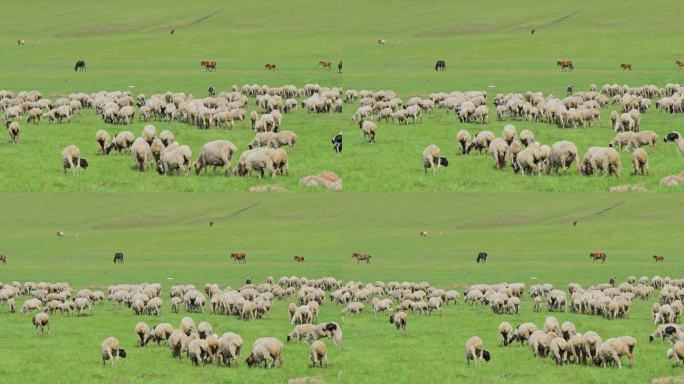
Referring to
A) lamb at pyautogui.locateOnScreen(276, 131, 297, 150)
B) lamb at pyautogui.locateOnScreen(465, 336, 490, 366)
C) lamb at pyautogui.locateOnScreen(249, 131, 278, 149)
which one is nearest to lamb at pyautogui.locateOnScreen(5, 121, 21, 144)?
lamb at pyautogui.locateOnScreen(249, 131, 278, 149)

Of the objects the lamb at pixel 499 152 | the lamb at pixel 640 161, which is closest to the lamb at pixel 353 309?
the lamb at pixel 499 152

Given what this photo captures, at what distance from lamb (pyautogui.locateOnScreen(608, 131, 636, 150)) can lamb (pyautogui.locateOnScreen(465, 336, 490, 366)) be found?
13444 mm

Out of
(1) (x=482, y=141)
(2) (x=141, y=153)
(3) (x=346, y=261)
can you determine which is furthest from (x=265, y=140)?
(3) (x=346, y=261)

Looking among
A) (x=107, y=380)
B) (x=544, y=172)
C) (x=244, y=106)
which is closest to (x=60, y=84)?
(x=244, y=106)

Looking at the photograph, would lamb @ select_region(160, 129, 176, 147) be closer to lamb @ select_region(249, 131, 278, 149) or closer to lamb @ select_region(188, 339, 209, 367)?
lamb @ select_region(249, 131, 278, 149)

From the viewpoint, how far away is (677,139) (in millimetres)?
35625

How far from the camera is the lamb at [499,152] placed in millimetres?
32969

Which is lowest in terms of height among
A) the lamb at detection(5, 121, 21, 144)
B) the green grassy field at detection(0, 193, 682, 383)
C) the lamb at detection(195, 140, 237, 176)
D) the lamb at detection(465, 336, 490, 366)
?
the green grassy field at detection(0, 193, 682, 383)

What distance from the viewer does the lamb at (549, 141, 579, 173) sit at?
104 ft

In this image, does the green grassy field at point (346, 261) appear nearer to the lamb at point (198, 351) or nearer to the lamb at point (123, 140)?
the lamb at point (198, 351)

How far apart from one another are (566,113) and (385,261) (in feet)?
71.1

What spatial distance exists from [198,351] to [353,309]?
1170cm

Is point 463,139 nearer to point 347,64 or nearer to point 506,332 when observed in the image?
point 506,332

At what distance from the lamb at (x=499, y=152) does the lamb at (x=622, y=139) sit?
4.00 m
